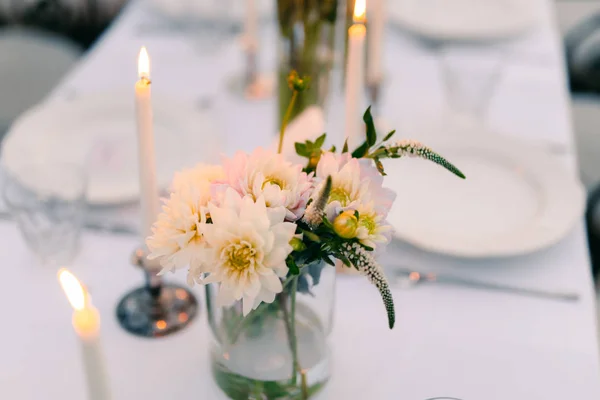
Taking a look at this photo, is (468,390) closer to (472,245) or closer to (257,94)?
(472,245)

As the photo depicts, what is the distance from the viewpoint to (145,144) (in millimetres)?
791

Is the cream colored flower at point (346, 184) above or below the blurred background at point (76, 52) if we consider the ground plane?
above

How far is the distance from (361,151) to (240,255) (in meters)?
0.17

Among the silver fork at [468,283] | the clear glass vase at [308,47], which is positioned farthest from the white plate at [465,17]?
the silver fork at [468,283]

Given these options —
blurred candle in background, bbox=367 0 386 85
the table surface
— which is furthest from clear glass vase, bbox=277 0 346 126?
the table surface

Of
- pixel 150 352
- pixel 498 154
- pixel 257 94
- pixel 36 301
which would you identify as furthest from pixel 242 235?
pixel 257 94

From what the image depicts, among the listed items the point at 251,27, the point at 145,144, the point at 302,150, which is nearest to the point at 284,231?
the point at 302,150

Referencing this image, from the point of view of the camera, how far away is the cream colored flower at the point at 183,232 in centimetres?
63

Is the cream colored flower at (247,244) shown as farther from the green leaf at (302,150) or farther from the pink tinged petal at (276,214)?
the green leaf at (302,150)

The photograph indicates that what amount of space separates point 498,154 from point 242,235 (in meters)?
0.74

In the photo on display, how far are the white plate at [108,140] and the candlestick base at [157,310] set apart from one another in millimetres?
203

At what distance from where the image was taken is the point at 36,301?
0.95 meters

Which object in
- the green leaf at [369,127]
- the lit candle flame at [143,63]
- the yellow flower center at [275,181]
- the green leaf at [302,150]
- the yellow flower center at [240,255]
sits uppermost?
the lit candle flame at [143,63]

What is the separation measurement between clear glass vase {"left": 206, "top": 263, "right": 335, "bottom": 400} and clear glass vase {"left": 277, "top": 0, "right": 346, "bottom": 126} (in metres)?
0.52
